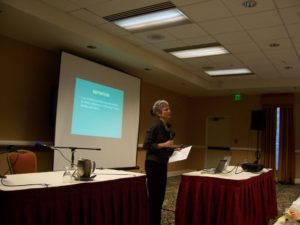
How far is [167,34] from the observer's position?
4.70 m

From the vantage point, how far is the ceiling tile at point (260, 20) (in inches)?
149

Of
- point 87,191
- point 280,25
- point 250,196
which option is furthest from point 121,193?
point 280,25

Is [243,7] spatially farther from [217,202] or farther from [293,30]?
[217,202]

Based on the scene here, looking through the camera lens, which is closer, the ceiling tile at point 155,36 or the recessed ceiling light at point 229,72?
the ceiling tile at point 155,36

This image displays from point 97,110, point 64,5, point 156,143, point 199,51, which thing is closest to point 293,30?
point 199,51

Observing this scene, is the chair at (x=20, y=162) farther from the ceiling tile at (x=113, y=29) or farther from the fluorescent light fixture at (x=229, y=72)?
the fluorescent light fixture at (x=229, y=72)

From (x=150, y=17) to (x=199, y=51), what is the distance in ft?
5.52

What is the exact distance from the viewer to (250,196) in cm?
302

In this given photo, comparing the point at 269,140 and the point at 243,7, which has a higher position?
the point at 243,7

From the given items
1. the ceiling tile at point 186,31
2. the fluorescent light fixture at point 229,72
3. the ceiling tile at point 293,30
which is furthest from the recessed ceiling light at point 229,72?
the ceiling tile at point 186,31

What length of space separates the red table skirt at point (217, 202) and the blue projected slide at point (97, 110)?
249 cm

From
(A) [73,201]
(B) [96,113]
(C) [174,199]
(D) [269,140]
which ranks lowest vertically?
(C) [174,199]

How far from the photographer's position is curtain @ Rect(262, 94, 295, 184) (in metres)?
7.88

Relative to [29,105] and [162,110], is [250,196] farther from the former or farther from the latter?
[29,105]
